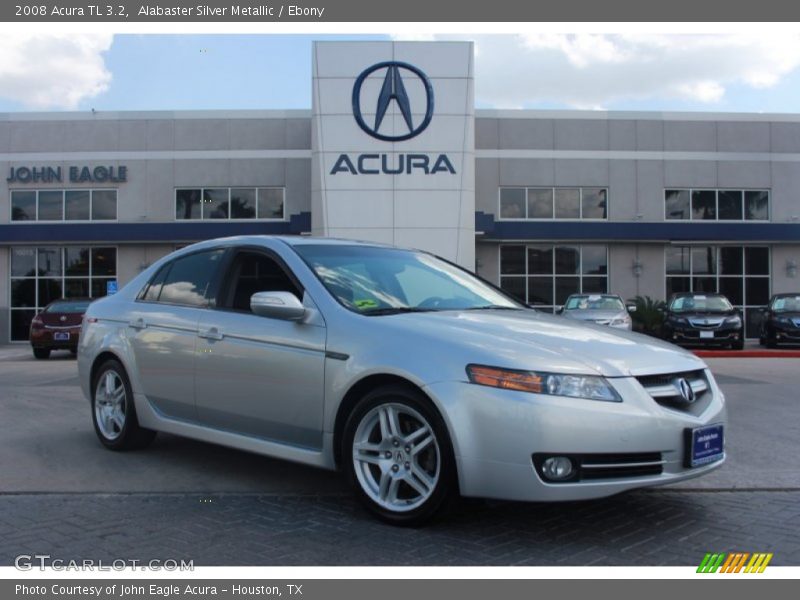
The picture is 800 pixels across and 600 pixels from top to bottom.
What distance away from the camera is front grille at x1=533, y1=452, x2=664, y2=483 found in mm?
4023

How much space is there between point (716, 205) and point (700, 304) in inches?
359

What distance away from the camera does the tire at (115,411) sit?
20.9 feet

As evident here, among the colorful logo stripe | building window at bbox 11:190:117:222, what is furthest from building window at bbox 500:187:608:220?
the colorful logo stripe

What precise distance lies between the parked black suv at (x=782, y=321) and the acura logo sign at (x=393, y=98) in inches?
446

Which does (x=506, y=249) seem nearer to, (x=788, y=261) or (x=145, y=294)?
(x=788, y=261)

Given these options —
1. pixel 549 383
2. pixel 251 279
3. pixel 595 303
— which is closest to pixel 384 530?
pixel 549 383

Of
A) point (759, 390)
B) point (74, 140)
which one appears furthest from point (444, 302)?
point (74, 140)

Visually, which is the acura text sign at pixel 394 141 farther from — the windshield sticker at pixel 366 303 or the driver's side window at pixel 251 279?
the windshield sticker at pixel 366 303

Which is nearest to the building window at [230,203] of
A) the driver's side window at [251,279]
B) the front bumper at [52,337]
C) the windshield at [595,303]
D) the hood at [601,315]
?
the front bumper at [52,337]

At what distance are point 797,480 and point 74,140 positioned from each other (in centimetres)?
2727

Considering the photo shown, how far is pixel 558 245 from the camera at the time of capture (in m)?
28.1

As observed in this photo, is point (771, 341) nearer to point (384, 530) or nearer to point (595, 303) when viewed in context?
point (595, 303)

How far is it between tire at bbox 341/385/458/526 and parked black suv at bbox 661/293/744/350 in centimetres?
1701

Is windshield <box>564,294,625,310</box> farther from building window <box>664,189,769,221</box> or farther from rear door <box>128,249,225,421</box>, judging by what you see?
rear door <box>128,249,225,421</box>
